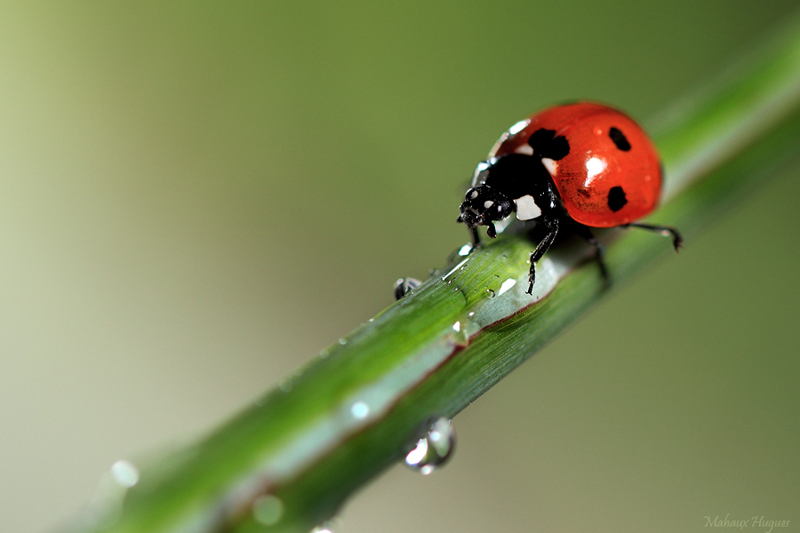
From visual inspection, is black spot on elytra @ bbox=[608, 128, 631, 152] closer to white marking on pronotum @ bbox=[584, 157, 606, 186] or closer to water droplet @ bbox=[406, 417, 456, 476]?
white marking on pronotum @ bbox=[584, 157, 606, 186]

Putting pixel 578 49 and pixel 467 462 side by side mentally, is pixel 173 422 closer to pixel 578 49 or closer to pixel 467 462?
pixel 467 462

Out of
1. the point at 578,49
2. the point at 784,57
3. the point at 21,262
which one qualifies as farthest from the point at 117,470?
the point at 21,262

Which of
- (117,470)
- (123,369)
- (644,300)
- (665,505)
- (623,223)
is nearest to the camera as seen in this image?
(117,470)

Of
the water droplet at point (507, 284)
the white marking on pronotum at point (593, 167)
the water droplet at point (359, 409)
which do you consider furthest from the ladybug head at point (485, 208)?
the water droplet at point (359, 409)

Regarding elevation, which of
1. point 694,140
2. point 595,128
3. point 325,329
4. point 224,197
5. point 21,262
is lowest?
point 694,140

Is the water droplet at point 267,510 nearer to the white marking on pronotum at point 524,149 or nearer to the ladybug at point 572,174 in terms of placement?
the ladybug at point 572,174
